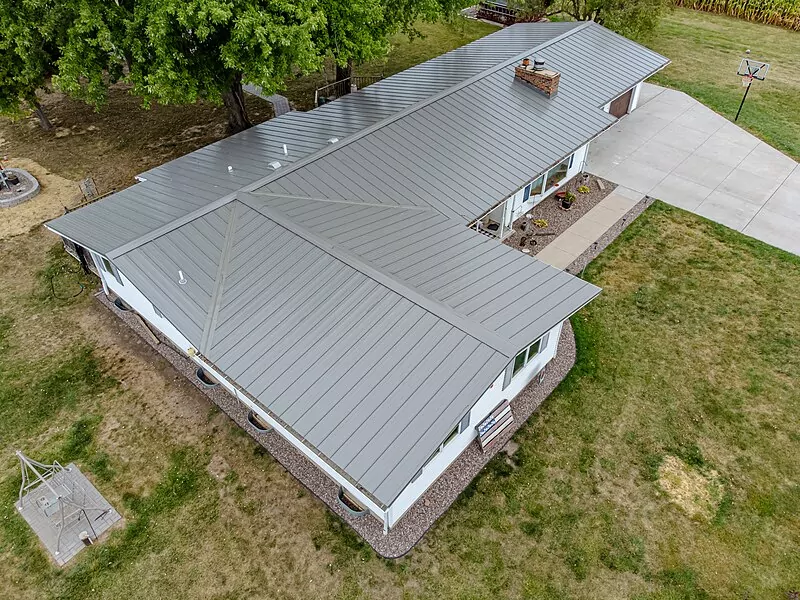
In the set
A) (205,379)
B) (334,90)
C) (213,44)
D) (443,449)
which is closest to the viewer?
(443,449)

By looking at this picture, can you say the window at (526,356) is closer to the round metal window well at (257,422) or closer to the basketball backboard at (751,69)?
the round metal window well at (257,422)

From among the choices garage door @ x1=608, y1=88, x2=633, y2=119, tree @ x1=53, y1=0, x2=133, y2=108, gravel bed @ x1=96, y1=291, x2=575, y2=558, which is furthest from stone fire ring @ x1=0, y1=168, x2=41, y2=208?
garage door @ x1=608, y1=88, x2=633, y2=119

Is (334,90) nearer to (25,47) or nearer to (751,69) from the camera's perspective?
(25,47)

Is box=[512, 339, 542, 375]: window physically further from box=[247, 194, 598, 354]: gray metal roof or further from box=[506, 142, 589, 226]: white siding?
box=[506, 142, 589, 226]: white siding

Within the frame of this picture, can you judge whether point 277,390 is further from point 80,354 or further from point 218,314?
point 80,354

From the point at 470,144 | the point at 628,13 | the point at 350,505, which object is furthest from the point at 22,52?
the point at 628,13

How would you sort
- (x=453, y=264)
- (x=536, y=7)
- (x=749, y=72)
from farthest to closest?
(x=536, y=7) < (x=749, y=72) < (x=453, y=264)

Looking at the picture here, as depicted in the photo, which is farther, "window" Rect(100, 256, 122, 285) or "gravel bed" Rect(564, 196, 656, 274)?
"gravel bed" Rect(564, 196, 656, 274)

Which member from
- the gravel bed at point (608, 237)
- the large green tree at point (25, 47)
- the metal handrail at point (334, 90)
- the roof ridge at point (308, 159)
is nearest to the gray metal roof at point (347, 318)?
the roof ridge at point (308, 159)
